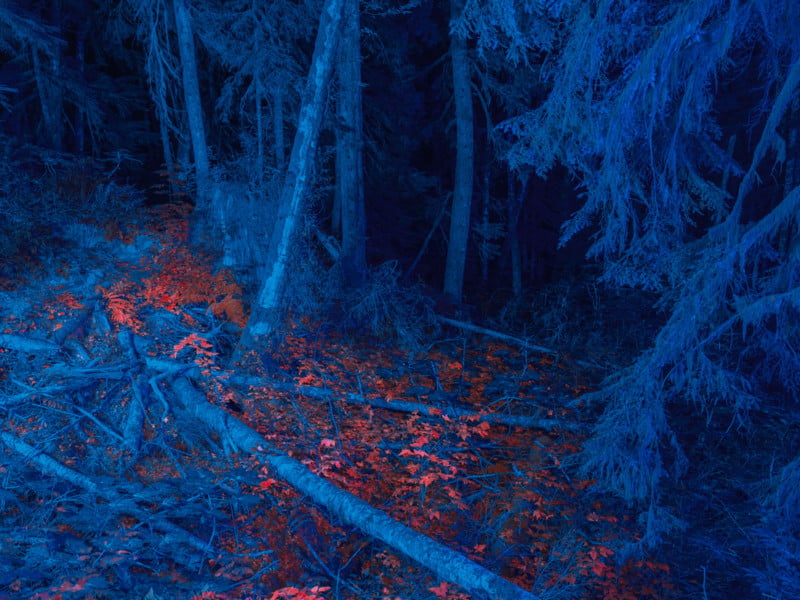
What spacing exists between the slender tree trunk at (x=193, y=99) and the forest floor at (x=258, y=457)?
216 centimetres

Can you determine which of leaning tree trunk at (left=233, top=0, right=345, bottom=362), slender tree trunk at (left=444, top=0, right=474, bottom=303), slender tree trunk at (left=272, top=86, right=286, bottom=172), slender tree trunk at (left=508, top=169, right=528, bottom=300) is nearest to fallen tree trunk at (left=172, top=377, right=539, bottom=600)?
leaning tree trunk at (left=233, top=0, right=345, bottom=362)

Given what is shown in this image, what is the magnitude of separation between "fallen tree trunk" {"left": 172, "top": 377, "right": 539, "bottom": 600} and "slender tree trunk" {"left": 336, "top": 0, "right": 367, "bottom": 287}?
169 inches

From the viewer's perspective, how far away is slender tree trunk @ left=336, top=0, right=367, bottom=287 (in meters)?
10.4

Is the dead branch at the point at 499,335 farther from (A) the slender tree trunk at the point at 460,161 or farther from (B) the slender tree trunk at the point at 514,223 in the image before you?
(B) the slender tree trunk at the point at 514,223

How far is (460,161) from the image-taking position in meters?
12.8

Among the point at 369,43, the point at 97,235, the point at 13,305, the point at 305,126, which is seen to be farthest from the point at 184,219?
the point at 369,43

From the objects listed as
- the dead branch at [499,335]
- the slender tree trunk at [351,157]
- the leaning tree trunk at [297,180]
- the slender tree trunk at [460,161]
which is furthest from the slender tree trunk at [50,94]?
the dead branch at [499,335]

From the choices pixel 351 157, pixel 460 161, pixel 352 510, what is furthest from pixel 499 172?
pixel 352 510

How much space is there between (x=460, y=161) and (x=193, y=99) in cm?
628

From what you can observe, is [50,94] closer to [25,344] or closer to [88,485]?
[25,344]

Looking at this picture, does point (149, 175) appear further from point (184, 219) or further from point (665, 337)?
point (665, 337)

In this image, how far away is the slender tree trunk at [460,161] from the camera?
1212 centimetres

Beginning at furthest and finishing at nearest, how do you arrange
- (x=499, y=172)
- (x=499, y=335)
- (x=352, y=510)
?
1. (x=499, y=172)
2. (x=499, y=335)
3. (x=352, y=510)

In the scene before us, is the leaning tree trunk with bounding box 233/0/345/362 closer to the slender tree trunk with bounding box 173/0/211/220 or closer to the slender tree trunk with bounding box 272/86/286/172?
the slender tree trunk with bounding box 272/86/286/172
